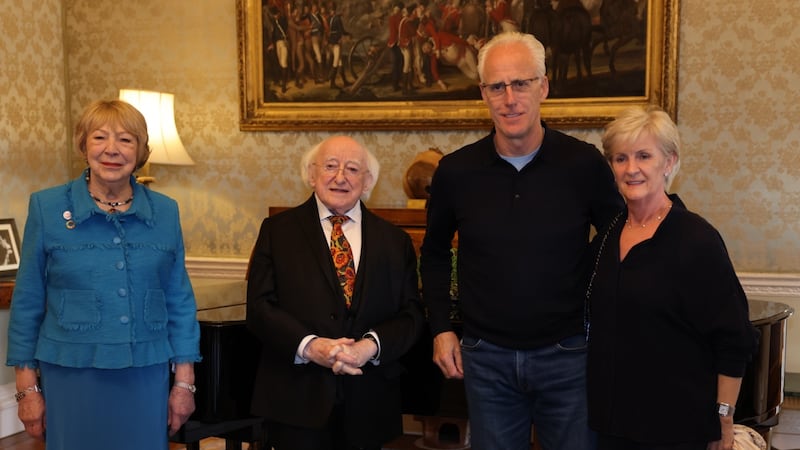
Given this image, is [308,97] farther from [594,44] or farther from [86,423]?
Result: [86,423]

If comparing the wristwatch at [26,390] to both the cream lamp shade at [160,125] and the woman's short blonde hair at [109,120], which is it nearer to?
the woman's short blonde hair at [109,120]

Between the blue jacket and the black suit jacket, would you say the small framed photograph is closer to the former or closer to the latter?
the blue jacket

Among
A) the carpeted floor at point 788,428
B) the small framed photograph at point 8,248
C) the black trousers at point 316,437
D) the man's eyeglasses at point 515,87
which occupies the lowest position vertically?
the carpeted floor at point 788,428

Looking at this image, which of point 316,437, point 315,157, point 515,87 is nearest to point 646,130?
point 515,87

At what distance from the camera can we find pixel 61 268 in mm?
2066

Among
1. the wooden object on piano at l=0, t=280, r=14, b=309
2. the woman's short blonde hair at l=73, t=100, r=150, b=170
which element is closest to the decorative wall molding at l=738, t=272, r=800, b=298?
the woman's short blonde hair at l=73, t=100, r=150, b=170

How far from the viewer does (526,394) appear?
2180 millimetres

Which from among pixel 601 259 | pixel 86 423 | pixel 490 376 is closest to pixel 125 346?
pixel 86 423

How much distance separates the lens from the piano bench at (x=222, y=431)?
103 inches

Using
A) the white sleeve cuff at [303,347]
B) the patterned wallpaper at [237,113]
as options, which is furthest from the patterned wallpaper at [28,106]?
the white sleeve cuff at [303,347]

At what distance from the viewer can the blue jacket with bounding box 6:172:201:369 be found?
2070 millimetres

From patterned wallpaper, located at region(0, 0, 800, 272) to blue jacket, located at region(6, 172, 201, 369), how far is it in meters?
2.69

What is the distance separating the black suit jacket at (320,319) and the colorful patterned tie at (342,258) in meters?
0.03

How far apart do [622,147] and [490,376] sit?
71cm
